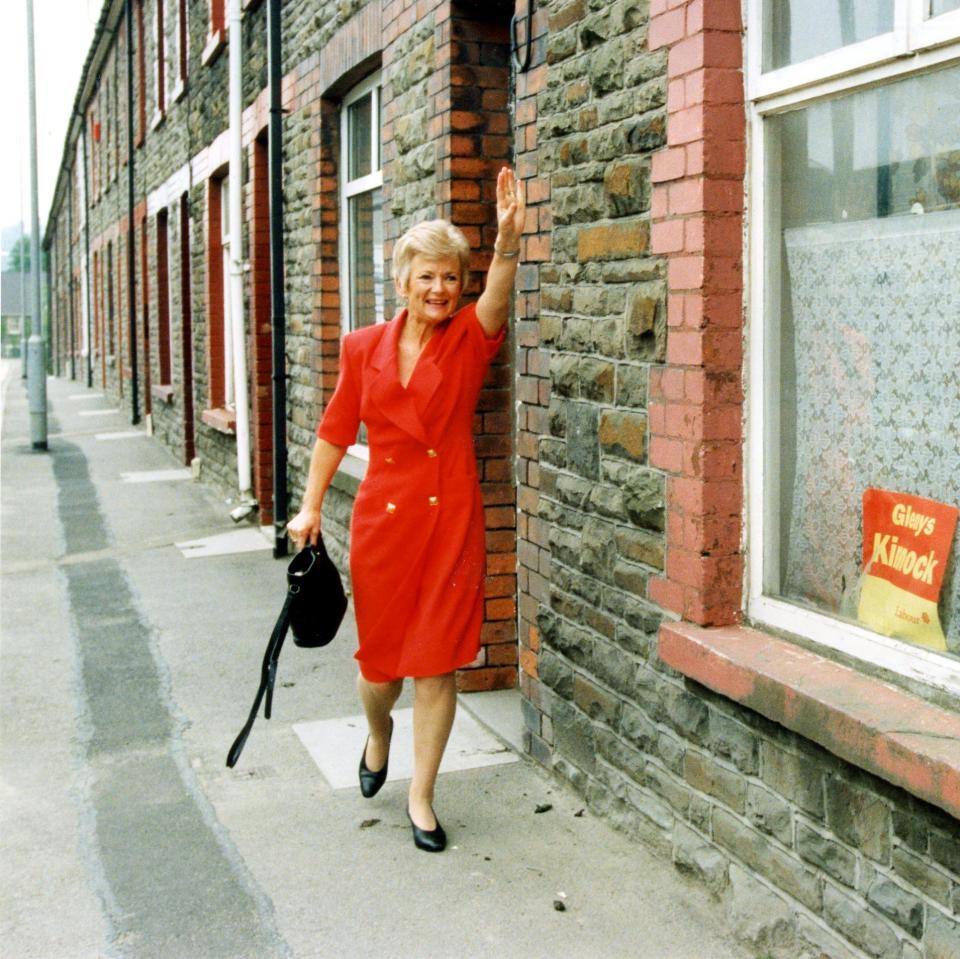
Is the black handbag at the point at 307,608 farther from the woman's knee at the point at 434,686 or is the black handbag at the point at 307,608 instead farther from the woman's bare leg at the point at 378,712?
the woman's knee at the point at 434,686

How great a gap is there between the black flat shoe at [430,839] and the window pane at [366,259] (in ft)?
13.3

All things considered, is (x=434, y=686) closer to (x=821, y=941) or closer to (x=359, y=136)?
(x=821, y=941)

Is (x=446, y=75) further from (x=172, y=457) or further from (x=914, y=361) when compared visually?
(x=172, y=457)

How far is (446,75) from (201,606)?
376 cm

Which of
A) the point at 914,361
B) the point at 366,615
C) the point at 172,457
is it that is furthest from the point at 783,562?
the point at 172,457

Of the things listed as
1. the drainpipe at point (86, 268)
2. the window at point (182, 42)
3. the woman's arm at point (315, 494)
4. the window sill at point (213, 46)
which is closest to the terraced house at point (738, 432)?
the woman's arm at point (315, 494)

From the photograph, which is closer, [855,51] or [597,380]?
[855,51]

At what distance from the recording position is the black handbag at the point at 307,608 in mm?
4598

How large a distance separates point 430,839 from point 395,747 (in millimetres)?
1097

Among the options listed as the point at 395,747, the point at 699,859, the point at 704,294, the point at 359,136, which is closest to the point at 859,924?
the point at 699,859

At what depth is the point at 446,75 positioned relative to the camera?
6160 mm

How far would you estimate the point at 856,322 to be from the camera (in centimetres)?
360

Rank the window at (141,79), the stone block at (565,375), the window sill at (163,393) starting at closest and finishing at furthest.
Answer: the stone block at (565,375), the window sill at (163,393), the window at (141,79)

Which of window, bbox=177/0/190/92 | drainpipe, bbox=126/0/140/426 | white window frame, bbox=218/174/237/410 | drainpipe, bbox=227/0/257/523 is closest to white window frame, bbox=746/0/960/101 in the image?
drainpipe, bbox=227/0/257/523
